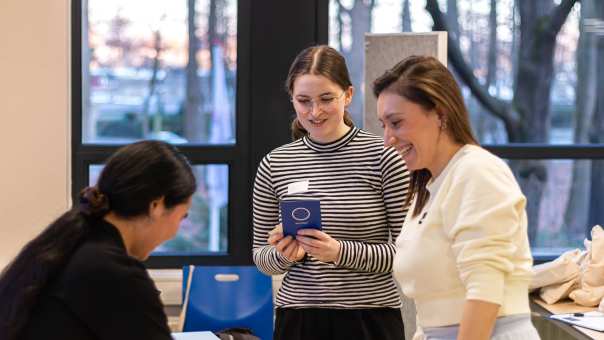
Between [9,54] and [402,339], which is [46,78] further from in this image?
[402,339]

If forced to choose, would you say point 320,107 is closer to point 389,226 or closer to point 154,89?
point 389,226

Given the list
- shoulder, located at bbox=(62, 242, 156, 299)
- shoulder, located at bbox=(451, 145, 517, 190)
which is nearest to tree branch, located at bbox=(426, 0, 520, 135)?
shoulder, located at bbox=(451, 145, 517, 190)

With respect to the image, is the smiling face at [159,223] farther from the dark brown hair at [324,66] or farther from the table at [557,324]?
the table at [557,324]

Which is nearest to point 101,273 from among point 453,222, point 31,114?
point 453,222

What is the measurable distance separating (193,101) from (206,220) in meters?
0.64

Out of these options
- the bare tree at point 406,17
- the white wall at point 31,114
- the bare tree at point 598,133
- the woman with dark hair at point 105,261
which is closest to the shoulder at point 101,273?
the woman with dark hair at point 105,261

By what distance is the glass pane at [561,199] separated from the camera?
5.03 metres

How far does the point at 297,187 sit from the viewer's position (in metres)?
2.69

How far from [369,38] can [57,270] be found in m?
2.46

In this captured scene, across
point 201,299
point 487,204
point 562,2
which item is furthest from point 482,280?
point 562,2

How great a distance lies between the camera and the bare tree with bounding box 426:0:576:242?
4883 mm

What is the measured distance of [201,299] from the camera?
146 inches

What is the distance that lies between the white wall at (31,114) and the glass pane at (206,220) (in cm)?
70

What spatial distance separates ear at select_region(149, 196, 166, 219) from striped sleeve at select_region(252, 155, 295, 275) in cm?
95
